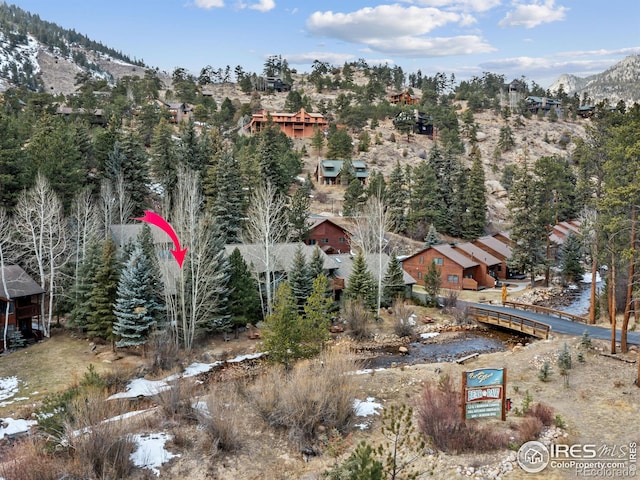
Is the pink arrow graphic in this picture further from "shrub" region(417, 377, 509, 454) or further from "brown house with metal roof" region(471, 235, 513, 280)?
"brown house with metal roof" region(471, 235, 513, 280)

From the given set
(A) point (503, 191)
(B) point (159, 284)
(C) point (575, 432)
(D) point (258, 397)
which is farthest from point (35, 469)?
(A) point (503, 191)

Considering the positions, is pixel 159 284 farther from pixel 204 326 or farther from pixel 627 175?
pixel 627 175

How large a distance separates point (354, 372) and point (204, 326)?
1664cm

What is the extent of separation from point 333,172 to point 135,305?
5178cm

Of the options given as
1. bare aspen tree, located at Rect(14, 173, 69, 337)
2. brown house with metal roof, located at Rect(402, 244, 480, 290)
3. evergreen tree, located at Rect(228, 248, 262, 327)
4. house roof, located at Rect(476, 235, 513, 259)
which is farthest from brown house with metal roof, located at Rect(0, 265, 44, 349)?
house roof, located at Rect(476, 235, 513, 259)

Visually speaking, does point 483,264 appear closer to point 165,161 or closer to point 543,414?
point 543,414

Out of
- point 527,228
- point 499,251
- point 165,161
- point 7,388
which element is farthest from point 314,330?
point 499,251

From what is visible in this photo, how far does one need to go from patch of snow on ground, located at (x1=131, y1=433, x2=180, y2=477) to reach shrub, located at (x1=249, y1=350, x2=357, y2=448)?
10.3 ft

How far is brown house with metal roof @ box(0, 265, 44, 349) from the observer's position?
28688 mm

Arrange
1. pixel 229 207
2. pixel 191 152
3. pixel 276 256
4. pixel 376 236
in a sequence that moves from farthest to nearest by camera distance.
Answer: pixel 191 152, pixel 229 207, pixel 376 236, pixel 276 256

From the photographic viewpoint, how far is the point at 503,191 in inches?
3305

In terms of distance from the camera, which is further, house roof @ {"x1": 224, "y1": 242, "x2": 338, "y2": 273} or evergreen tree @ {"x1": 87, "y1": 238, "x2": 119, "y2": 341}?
house roof @ {"x1": 224, "y1": 242, "x2": 338, "y2": 273}

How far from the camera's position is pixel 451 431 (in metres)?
14.9

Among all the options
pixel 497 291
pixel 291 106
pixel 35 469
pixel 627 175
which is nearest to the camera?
pixel 35 469
